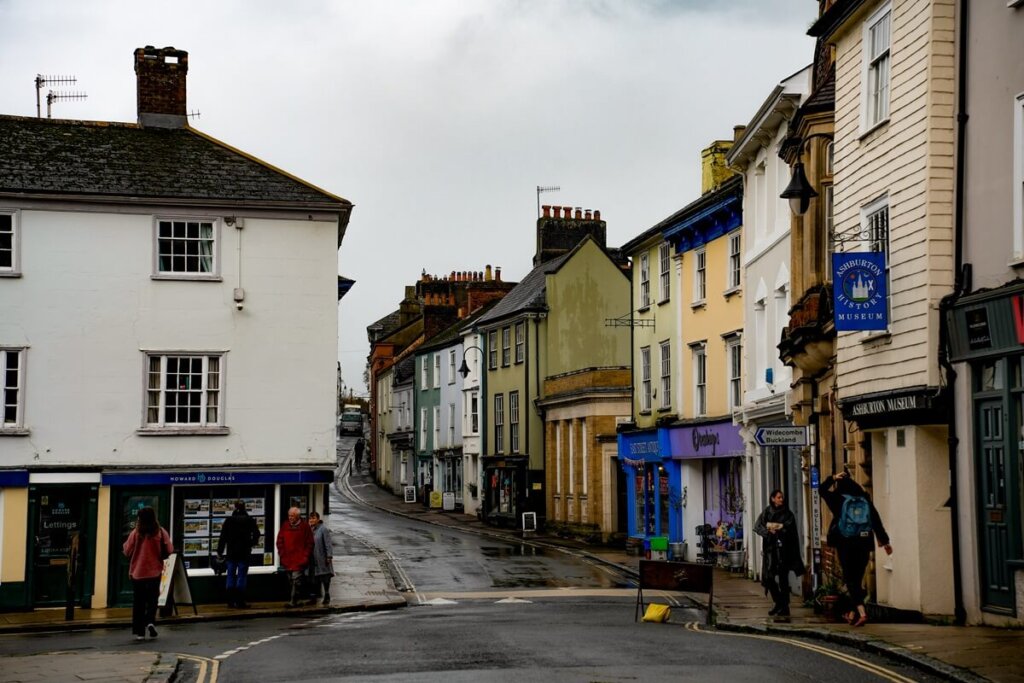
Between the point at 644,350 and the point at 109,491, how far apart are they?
1829 centimetres

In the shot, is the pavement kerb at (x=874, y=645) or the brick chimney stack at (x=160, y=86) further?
the brick chimney stack at (x=160, y=86)

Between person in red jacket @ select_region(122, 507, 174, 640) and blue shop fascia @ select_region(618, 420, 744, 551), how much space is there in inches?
648

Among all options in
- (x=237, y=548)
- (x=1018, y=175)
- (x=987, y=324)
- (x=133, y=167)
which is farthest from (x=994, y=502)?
(x=133, y=167)

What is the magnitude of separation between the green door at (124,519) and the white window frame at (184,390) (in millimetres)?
1370

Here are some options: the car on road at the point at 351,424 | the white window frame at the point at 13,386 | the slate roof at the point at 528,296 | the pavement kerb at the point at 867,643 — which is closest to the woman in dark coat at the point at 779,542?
the pavement kerb at the point at 867,643

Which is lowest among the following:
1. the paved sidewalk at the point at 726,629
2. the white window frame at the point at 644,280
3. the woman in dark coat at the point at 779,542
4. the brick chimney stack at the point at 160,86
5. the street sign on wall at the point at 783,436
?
the paved sidewalk at the point at 726,629

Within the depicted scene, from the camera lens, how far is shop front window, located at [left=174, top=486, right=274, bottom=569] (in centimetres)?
2697

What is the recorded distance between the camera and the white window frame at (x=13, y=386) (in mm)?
26781

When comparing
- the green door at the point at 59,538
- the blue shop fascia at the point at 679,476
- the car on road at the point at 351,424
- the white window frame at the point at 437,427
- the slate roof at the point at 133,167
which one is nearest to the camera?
the green door at the point at 59,538

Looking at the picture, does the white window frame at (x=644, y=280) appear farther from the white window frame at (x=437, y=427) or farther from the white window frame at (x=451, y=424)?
the white window frame at (x=437, y=427)

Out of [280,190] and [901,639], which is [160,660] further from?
[280,190]

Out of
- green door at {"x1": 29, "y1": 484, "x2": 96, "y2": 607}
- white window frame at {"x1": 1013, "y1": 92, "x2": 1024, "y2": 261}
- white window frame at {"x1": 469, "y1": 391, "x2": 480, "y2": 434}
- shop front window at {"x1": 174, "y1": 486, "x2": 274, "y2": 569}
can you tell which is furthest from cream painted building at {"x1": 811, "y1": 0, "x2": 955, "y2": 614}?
white window frame at {"x1": 469, "y1": 391, "x2": 480, "y2": 434}

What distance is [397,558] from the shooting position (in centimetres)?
3488

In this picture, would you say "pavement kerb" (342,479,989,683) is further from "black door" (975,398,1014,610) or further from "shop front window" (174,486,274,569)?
"shop front window" (174,486,274,569)
